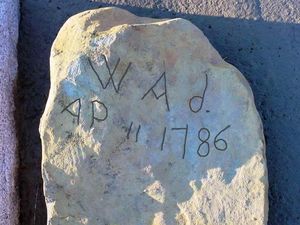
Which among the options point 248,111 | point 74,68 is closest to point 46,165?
point 74,68

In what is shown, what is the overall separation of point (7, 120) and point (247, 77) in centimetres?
60

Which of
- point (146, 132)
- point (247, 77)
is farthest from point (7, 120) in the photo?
point (247, 77)

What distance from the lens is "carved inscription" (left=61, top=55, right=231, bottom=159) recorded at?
1.55 m

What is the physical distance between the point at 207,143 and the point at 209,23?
34 centimetres

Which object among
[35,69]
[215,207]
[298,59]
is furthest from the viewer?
[35,69]

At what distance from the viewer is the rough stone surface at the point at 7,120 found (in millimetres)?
1741

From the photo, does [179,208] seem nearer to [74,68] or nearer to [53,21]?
[74,68]

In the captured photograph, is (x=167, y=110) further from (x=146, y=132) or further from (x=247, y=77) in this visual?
(x=247, y=77)

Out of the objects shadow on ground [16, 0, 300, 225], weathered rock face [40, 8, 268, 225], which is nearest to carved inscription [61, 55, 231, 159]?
weathered rock face [40, 8, 268, 225]

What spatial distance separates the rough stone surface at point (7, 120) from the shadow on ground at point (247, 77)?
0.03 metres

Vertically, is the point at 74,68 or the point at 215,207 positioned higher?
the point at 74,68

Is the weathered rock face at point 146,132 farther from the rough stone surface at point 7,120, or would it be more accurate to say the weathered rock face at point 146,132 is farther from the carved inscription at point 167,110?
the rough stone surface at point 7,120

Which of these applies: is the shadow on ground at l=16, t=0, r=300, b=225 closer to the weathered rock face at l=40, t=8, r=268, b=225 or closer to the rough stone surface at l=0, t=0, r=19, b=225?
the rough stone surface at l=0, t=0, r=19, b=225

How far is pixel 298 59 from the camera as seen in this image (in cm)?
171
